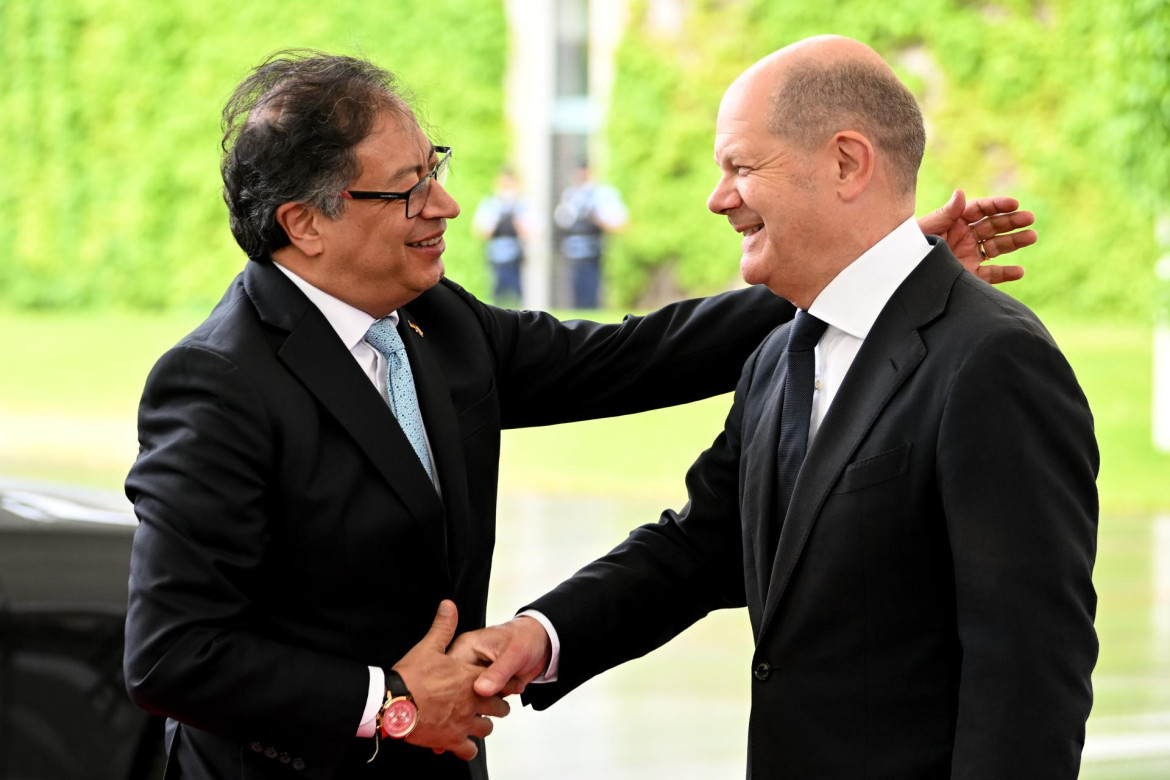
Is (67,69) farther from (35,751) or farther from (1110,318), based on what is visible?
(35,751)

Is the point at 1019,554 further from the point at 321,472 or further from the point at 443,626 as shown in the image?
the point at 321,472

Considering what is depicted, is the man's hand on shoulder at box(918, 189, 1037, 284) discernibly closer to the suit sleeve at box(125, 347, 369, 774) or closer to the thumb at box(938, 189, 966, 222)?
the thumb at box(938, 189, 966, 222)

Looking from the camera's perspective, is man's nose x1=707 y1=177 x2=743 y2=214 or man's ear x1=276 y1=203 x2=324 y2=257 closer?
man's nose x1=707 y1=177 x2=743 y2=214

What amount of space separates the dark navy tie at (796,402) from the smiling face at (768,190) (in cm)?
7

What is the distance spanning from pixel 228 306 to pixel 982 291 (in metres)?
1.24

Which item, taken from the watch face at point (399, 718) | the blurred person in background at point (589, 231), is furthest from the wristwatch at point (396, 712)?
the blurred person in background at point (589, 231)

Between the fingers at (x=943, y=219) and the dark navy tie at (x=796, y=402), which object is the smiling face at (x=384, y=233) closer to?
the dark navy tie at (x=796, y=402)

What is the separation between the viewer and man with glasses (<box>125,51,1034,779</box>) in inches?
90.5

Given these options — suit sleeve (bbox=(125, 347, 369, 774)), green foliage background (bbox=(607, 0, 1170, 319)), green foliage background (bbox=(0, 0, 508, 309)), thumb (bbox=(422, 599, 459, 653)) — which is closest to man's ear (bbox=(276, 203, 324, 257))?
suit sleeve (bbox=(125, 347, 369, 774))

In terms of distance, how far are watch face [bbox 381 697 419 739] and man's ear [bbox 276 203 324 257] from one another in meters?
0.78

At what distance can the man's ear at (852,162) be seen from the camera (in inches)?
92.3

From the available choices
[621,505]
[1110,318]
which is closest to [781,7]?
[1110,318]

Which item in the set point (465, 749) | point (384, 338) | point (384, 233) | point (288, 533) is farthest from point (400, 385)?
point (465, 749)

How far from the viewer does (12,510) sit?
379 cm
